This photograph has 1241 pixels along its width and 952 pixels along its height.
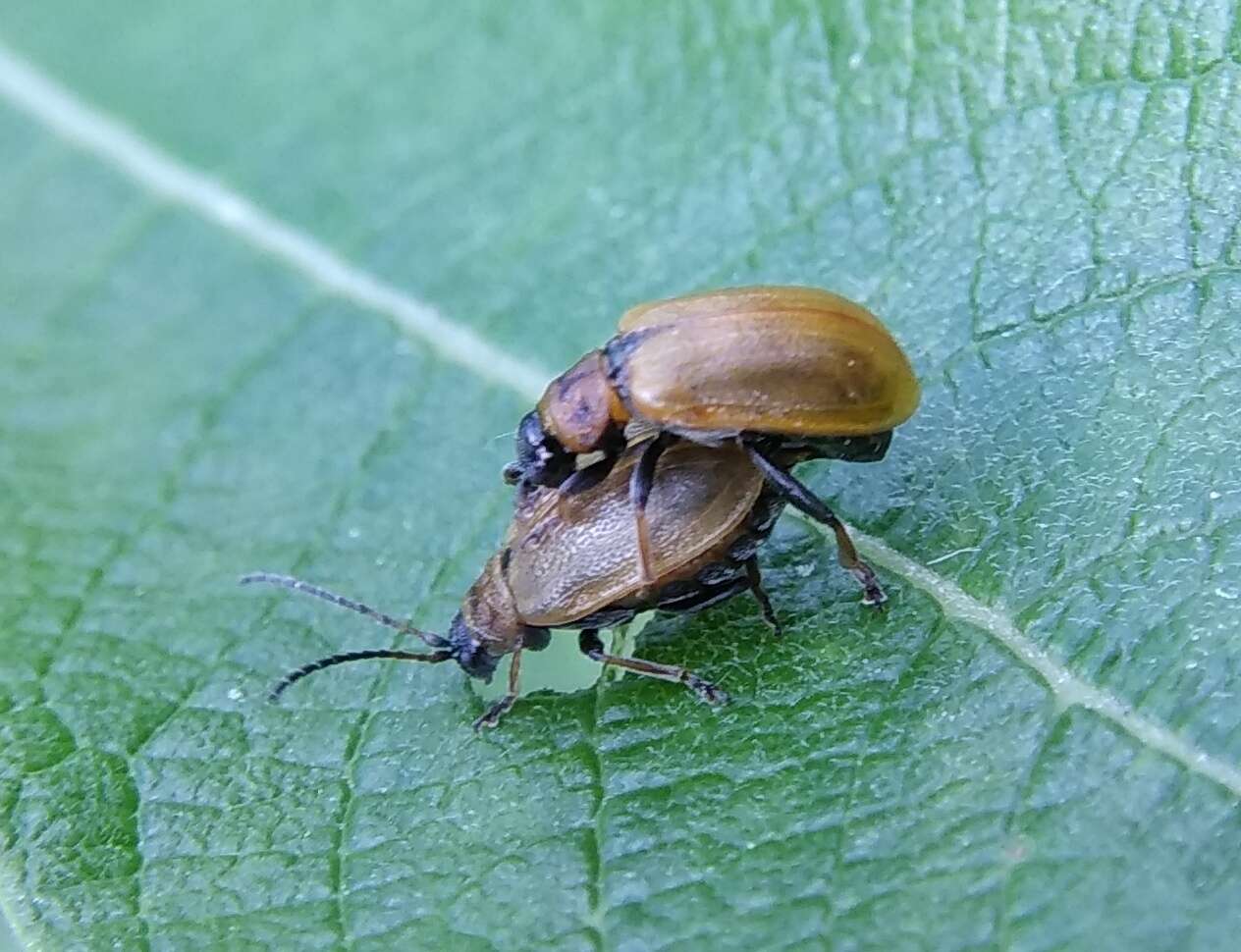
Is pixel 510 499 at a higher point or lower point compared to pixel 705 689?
higher

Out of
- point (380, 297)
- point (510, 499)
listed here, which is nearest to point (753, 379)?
point (510, 499)

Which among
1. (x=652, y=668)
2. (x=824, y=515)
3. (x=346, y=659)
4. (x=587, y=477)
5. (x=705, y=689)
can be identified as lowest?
(x=705, y=689)

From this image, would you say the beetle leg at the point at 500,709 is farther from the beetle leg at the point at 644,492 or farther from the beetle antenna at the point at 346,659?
the beetle leg at the point at 644,492

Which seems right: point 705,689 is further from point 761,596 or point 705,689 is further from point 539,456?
point 539,456

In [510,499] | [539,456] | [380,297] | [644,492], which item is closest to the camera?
[644,492]

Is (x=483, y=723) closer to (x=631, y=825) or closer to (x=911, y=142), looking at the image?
(x=631, y=825)

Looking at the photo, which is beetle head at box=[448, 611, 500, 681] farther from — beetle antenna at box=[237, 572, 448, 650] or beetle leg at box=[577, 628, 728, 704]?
beetle leg at box=[577, 628, 728, 704]
